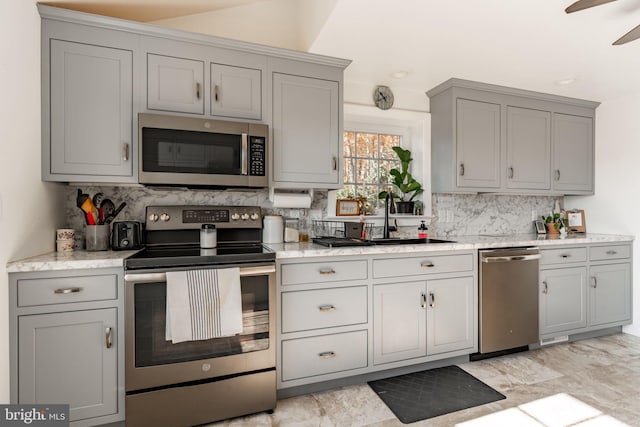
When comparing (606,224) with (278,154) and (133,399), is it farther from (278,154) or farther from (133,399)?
(133,399)

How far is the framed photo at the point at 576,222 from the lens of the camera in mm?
3682

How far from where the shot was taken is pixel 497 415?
1939mm

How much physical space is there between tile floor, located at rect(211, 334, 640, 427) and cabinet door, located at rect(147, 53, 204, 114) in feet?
6.32

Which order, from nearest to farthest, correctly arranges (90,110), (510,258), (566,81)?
(90,110) → (510,258) → (566,81)

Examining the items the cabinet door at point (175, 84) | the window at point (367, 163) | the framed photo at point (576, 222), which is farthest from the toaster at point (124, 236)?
the framed photo at point (576, 222)

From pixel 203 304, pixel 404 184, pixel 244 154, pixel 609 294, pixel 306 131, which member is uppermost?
pixel 306 131

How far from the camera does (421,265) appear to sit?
2.42m

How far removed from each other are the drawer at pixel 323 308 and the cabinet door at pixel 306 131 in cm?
81

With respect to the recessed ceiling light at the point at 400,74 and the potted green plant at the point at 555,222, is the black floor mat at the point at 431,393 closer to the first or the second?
the potted green plant at the point at 555,222

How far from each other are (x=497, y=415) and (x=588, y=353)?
1535 mm

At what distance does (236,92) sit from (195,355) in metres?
1.66

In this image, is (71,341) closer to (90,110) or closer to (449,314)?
(90,110)

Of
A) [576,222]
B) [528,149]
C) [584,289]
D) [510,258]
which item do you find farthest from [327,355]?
[576,222]

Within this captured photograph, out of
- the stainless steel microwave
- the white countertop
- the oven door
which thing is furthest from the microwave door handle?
the oven door
